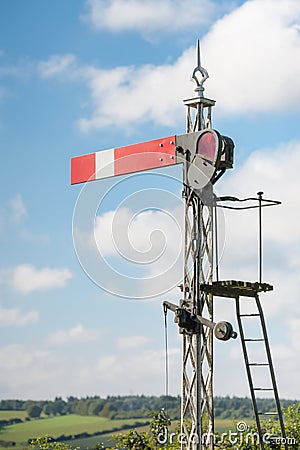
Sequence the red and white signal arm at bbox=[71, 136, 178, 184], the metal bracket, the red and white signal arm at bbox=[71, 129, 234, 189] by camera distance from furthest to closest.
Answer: the red and white signal arm at bbox=[71, 136, 178, 184], the red and white signal arm at bbox=[71, 129, 234, 189], the metal bracket

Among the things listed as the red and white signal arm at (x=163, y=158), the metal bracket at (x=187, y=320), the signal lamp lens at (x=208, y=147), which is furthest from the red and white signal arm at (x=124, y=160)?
the metal bracket at (x=187, y=320)

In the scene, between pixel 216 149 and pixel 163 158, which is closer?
pixel 216 149

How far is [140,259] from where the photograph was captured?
5.86 metres

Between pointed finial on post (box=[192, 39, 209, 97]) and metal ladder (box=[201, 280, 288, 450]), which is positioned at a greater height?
pointed finial on post (box=[192, 39, 209, 97])

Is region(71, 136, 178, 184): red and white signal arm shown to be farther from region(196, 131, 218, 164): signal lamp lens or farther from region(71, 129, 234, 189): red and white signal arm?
region(196, 131, 218, 164): signal lamp lens

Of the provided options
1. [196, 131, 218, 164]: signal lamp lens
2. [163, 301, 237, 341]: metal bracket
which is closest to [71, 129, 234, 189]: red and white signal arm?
[196, 131, 218, 164]: signal lamp lens

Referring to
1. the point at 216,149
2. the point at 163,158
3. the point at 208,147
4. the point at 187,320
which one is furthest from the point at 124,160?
the point at 187,320

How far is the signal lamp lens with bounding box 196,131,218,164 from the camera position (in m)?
5.59

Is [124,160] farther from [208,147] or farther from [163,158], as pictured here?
[208,147]

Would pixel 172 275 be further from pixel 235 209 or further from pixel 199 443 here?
pixel 199 443

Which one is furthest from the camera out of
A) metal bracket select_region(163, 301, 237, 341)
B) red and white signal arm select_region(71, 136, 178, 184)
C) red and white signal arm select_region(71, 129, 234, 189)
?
red and white signal arm select_region(71, 136, 178, 184)

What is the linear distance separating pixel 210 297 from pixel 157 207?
809 millimetres

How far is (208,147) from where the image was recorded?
18.5 ft

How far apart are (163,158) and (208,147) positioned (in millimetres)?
442
